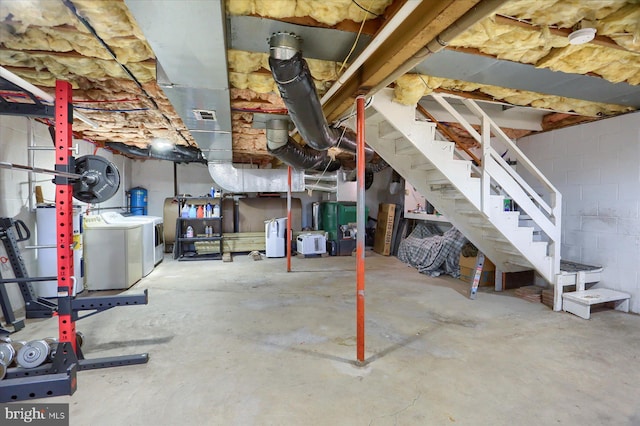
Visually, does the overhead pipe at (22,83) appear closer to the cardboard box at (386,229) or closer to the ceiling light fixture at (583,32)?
the ceiling light fixture at (583,32)

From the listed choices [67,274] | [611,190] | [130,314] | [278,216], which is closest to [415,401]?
[67,274]

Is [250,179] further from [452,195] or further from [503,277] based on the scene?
[503,277]

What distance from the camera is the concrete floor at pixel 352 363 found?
1.76 metres

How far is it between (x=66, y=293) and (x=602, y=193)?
5413 millimetres

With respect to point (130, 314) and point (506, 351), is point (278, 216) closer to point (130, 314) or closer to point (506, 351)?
point (130, 314)

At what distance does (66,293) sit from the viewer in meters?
2.02

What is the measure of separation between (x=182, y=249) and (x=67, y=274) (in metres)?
4.75

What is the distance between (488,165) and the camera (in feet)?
10.4

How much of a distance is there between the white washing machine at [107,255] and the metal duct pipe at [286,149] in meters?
2.38

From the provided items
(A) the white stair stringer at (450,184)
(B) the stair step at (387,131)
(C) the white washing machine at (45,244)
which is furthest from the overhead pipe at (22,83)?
(B) the stair step at (387,131)

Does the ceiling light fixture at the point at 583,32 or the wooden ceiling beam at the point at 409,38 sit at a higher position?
the ceiling light fixture at the point at 583,32

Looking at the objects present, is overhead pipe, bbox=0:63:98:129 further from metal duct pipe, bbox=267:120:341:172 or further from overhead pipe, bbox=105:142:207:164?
overhead pipe, bbox=105:142:207:164

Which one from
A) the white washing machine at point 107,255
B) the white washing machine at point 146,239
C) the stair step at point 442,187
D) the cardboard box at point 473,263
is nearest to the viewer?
the stair step at point 442,187

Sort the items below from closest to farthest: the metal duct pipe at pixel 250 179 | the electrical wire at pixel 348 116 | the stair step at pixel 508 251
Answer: the electrical wire at pixel 348 116
the stair step at pixel 508 251
the metal duct pipe at pixel 250 179
